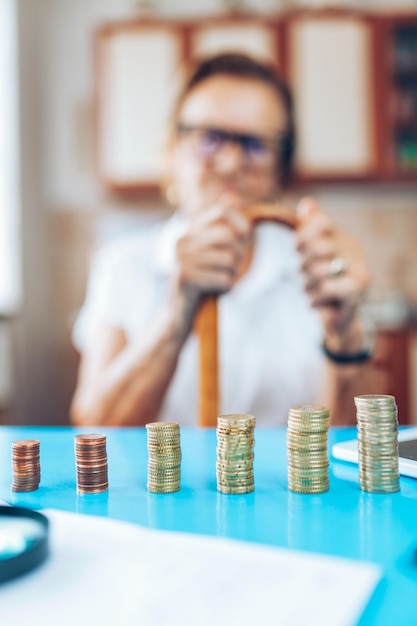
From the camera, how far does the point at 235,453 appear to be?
0.69m

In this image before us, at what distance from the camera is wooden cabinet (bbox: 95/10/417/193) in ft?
11.7

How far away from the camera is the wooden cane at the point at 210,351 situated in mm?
1223

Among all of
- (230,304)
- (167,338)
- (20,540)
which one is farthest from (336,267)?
(20,540)

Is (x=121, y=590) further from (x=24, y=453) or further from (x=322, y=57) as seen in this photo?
(x=322, y=57)

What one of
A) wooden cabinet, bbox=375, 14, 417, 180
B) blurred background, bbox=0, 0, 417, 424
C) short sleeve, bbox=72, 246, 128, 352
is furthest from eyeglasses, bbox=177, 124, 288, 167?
wooden cabinet, bbox=375, 14, 417, 180

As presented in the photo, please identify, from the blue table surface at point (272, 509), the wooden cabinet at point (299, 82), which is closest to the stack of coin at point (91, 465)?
the blue table surface at point (272, 509)

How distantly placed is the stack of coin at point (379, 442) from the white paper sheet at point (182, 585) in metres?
0.19

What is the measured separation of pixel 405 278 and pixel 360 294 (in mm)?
2719

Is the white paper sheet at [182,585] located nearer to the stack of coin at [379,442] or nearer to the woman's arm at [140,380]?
the stack of coin at [379,442]

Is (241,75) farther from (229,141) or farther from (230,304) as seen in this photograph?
(230,304)

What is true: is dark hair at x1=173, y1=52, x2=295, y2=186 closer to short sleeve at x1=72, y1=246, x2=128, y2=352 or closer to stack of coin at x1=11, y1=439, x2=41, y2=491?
short sleeve at x1=72, y1=246, x2=128, y2=352

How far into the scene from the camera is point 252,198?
1851mm

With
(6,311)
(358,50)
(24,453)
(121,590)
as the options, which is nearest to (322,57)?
(358,50)

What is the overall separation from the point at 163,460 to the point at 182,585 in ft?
0.84
